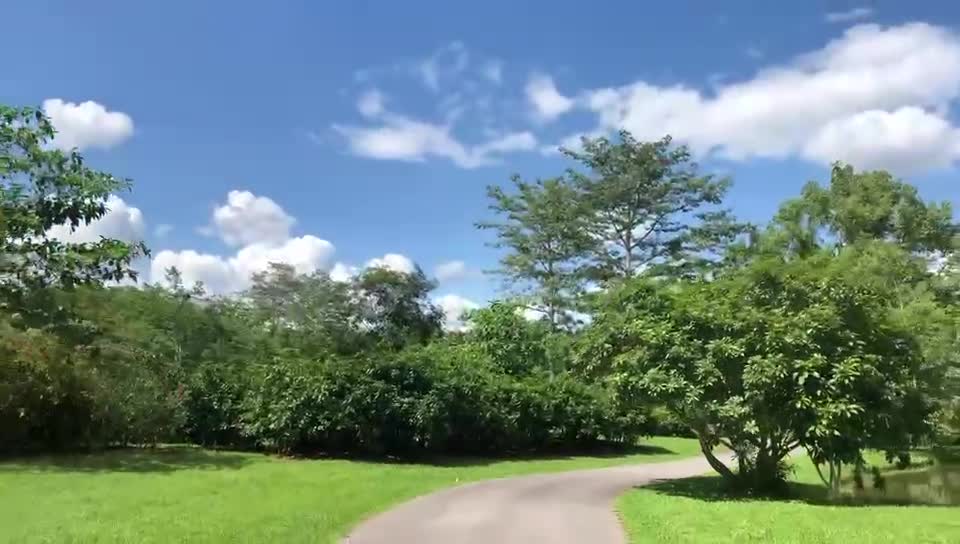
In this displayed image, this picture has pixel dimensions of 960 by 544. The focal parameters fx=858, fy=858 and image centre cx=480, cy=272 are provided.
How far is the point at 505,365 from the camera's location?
123 feet

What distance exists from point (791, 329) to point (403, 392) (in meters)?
12.2

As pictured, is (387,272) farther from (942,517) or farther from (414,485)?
(942,517)

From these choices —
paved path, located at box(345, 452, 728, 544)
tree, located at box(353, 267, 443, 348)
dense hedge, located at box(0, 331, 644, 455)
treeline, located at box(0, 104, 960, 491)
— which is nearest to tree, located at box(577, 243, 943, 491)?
treeline, located at box(0, 104, 960, 491)

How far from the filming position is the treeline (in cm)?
1728

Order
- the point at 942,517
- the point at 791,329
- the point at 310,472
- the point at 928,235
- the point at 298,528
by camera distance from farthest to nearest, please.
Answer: the point at 928,235 < the point at 310,472 < the point at 791,329 < the point at 942,517 < the point at 298,528

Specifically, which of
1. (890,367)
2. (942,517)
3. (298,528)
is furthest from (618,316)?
(298,528)

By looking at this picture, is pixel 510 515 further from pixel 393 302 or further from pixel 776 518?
pixel 393 302

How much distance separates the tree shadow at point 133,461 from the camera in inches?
824

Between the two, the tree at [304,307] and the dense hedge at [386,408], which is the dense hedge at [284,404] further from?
the tree at [304,307]

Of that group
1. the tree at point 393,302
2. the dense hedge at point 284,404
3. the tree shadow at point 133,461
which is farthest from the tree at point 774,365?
the tree at point 393,302

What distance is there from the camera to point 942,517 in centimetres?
1445

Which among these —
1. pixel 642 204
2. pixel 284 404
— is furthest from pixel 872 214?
pixel 284 404

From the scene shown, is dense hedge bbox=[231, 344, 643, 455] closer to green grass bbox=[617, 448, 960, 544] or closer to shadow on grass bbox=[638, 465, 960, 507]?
shadow on grass bbox=[638, 465, 960, 507]

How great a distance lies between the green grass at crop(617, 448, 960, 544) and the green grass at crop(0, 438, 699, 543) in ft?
15.4
